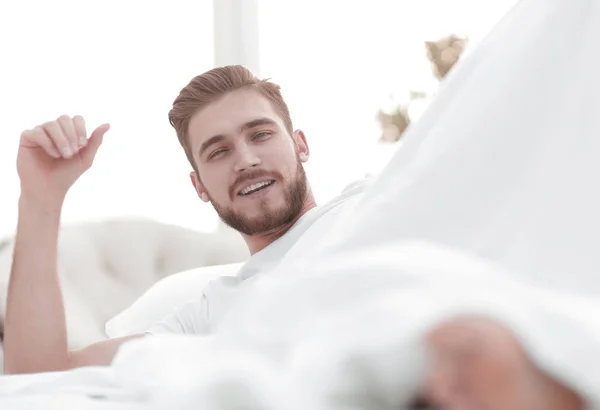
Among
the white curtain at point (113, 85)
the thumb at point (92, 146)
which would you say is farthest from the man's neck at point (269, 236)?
the white curtain at point (113, 85)

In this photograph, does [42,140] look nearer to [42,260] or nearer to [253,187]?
[42,260]

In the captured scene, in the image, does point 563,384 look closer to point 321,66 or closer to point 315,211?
point 315,211

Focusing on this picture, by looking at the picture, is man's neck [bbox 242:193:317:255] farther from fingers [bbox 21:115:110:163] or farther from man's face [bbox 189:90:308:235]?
fingers [bbox 21:115:110:163]

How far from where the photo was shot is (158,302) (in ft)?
6.41

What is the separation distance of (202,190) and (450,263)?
1.60m

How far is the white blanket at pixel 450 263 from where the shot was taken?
17.6 inches

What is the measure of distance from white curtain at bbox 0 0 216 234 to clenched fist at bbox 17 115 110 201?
1560 millimetres

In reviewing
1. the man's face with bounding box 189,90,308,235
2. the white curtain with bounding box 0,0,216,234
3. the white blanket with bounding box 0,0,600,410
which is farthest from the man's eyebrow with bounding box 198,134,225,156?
the white curtain with bounding box 0,0,216,234

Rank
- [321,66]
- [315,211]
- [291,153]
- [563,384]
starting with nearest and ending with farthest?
[563,384]
[315,211]
[291,153]
[321,66]

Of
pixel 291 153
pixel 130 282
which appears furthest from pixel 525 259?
pixel 130 282

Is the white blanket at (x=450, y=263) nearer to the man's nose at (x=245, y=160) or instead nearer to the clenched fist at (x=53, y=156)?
the clenched fist at (x=53, y=156)

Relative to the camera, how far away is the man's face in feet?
5.92

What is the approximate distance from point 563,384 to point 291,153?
1.49m

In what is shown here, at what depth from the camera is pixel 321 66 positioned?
3.65 meters
